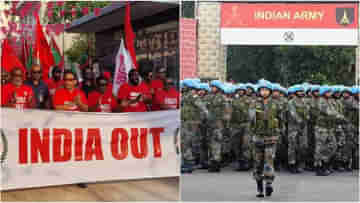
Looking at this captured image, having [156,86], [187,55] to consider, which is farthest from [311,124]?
[156,86]

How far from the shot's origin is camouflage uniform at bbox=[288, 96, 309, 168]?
36.9 ft

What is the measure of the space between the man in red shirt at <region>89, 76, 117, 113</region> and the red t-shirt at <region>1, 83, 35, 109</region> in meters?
1.16

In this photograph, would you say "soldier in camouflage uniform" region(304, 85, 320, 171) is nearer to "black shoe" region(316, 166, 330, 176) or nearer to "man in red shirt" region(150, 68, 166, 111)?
"black shoe" region(316, 166, 330, 176)

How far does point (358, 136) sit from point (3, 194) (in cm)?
820

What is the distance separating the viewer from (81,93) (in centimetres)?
763

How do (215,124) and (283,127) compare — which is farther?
(283,127)

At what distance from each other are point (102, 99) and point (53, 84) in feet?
A: 2.84

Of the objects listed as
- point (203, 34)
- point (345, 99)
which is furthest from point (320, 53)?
point (345, 99)

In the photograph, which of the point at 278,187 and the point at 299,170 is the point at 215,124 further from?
the point at 278,187

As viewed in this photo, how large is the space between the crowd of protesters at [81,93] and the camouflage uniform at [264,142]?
1.48 meters

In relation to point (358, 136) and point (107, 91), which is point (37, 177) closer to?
point (107, 91)

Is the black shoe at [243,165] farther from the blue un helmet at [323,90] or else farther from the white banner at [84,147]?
the white banner at [84,147]

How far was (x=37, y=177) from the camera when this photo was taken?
6773 mm

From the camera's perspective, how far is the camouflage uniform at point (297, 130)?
1123 cm
